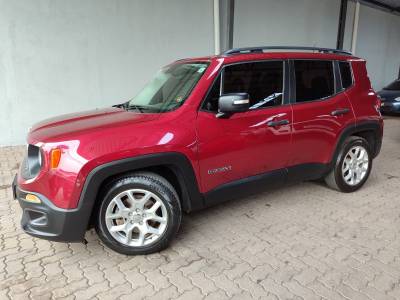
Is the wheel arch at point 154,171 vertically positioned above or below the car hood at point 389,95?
above

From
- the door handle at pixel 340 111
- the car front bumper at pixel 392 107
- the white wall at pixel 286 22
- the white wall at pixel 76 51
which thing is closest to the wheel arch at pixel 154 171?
the door handle at pixel 340 111

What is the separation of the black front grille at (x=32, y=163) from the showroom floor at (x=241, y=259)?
807 mm

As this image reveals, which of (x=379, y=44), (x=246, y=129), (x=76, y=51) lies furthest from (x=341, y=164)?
(x=379, y=44)

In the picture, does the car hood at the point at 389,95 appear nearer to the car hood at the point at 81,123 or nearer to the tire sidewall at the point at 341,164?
the tire sidewall at the point at 341,164

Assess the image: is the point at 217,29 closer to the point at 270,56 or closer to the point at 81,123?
the point at 270,56

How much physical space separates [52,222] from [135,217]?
0.67 metres

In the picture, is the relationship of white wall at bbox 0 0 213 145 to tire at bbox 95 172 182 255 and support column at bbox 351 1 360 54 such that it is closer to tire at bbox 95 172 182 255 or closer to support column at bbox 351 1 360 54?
tire at bbox 95 172 182 255

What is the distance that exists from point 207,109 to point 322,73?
1.71 metres

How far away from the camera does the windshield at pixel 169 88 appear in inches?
127

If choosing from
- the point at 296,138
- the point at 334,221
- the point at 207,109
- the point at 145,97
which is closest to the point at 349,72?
the point at 296,138

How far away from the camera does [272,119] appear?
11.3ft

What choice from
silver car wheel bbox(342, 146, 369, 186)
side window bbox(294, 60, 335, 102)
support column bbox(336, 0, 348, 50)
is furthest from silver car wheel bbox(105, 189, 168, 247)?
support column bbox(336, 0, 348, 50)

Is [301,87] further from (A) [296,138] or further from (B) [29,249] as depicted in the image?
(B) [29,249]

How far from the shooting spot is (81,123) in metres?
3.05
